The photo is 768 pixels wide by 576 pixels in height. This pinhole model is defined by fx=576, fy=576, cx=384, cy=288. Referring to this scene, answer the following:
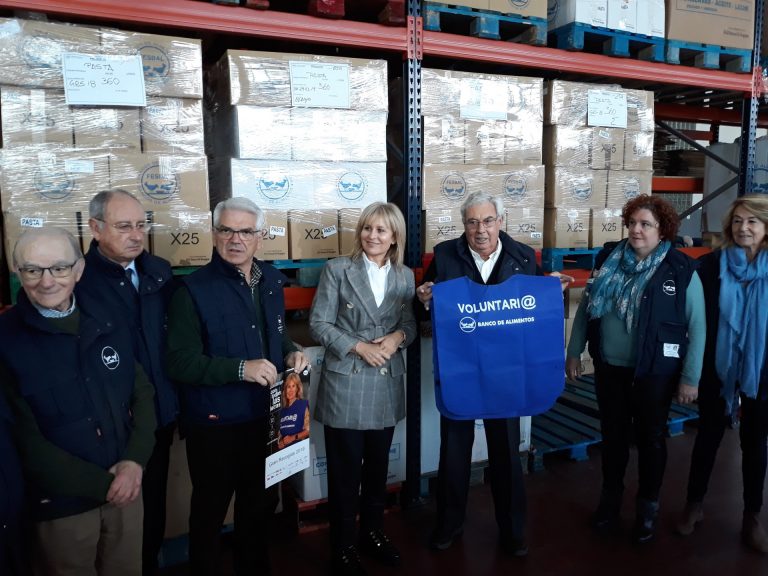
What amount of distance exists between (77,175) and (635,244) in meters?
3.07

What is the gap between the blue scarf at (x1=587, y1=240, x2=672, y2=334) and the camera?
328 cm

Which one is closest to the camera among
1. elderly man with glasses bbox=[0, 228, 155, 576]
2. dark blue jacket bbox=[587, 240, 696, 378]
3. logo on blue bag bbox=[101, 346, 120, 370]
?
elderly man with glasses bbox=[0, 228, 155, 576]

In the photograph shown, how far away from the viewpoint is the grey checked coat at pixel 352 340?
303 cm

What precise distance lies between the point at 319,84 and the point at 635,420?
2.76m

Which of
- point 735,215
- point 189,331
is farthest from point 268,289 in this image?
point 735,215

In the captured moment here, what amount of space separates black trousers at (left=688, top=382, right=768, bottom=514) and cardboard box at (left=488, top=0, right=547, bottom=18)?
8.91 ft

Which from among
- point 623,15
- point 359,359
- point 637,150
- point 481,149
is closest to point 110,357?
point 359,359

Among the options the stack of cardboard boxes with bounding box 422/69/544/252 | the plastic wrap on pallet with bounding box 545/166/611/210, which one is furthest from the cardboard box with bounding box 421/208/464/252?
the plastic wrap on pallet with bounding box 545/166/611/210

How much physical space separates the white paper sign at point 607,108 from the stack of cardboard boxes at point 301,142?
5.45 feet

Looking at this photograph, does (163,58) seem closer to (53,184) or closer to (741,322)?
(53,184)

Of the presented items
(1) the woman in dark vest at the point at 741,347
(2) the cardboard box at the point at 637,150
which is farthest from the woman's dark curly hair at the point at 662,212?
(2) the cardboard box at the point at 637,150

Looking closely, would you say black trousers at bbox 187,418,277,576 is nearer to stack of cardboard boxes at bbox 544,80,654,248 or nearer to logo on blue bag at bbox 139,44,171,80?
logo on blue bag at bbox 139,44,171,80

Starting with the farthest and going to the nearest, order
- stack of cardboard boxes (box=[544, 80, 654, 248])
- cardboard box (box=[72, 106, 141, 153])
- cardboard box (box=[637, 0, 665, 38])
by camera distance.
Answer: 1. cardboard box (box=[637, 0, 665, 38])
2. stack of cardboard boxes (box=[544, 80, 654, 248])
3. cardboard box (box=[72, 106, 141, 153])

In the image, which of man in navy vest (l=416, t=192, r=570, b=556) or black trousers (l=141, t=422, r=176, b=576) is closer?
black trousers (l=141, t=422, r=176, b=576)
